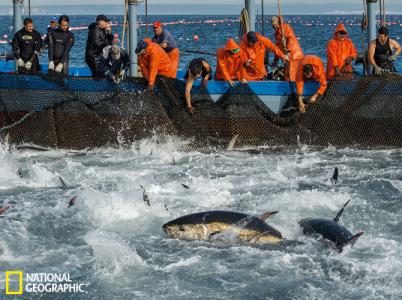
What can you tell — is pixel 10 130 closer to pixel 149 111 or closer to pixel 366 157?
pixel 149 111

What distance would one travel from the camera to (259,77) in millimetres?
15820

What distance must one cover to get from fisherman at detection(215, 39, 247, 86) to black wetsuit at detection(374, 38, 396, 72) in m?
2.67

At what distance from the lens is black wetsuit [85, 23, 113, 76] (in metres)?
15.9

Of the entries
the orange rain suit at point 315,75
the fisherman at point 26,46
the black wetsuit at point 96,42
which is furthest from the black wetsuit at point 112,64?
the orange rain suit at point 315,75

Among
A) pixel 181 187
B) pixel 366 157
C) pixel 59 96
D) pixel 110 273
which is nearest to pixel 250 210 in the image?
pixel 181 187

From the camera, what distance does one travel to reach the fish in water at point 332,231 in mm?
9188

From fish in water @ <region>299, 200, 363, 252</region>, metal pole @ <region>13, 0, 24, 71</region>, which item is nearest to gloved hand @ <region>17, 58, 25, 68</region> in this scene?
metal pole @ <region>13, 0, 24, 71</region>

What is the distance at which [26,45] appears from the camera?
16.4 meters

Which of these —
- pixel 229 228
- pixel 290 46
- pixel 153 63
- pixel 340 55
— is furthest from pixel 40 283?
pixel 290 46

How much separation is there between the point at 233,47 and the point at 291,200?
4.27 meters

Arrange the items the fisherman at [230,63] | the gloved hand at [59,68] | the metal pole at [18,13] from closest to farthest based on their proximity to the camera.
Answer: the fisherman at [230,63]
the gloved hand at [59,68]
the metal pole at [18,13]

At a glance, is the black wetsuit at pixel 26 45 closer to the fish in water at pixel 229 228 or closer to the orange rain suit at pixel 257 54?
the orange rain suit at pixel 257 54

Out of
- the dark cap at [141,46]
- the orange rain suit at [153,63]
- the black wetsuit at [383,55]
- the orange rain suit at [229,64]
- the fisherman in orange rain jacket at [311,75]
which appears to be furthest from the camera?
the black wetsuit at [383,55]

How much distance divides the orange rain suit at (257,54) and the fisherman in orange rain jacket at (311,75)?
86cm
